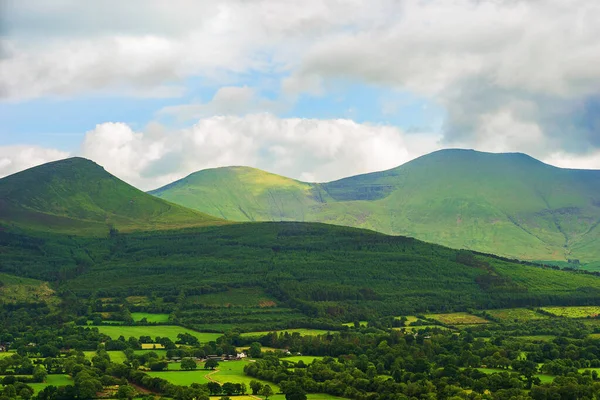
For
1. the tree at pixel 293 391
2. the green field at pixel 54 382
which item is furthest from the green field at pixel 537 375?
the green field at pixel 54 382

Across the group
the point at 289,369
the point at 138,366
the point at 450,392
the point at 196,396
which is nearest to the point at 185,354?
the point at 138,366

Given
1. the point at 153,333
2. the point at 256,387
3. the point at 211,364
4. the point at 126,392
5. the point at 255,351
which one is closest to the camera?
the point at 126,392

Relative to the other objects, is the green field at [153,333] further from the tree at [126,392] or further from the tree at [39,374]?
the tree at [126,392]

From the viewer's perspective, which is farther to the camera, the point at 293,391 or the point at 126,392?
the point at 126,392

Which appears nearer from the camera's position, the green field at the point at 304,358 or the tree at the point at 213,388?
the tree at the point at 213,388

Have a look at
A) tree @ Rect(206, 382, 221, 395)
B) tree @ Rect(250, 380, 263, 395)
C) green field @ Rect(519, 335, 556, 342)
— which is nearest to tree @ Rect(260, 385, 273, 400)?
tree @ Rect(250, 380, 263, 395)

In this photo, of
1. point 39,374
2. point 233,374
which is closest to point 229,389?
point 233,374

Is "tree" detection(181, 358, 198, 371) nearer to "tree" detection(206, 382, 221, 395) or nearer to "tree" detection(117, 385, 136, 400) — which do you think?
"tree" detection(206, 382, 221, 395)

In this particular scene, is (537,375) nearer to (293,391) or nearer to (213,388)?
(293,391)
